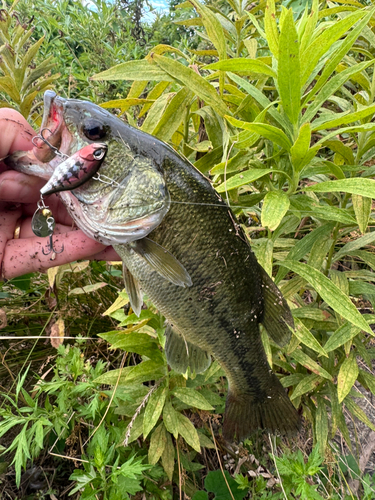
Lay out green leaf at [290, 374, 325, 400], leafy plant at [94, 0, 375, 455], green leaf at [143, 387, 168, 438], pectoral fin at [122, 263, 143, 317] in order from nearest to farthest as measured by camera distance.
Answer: leafy plant at [94, 0, 375, 455]
pectoral fin at [122, 263, 143, 317]
green leaf at [143, 387, 168, 438]
green leaf at [290, 374, 325, 400]

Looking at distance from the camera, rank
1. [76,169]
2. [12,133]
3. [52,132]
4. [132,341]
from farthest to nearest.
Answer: [132,341], [12,133], [52,132], [76,169]

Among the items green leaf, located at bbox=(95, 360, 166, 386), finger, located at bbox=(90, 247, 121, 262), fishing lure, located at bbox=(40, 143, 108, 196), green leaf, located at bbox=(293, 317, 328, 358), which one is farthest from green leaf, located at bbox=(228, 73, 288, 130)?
green leaf, located at bbox=(95, 360, 166, 386)

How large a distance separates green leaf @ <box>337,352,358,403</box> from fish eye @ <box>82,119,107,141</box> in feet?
4.38

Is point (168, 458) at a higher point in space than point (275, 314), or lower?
lower

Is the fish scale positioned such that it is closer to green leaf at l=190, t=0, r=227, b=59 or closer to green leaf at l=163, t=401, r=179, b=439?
green leaf at l=163, t=401, r=179, b=439

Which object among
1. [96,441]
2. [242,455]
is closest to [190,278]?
[96,441]

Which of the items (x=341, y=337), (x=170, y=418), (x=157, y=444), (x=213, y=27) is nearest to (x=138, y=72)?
(x=213, y=27)

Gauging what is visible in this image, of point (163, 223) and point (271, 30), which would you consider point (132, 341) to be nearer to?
point (163, 223)

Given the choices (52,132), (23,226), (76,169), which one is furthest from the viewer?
(23,226)

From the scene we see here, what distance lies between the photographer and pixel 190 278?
3.77ft

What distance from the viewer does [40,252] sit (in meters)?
1.50

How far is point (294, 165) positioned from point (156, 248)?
553 mm

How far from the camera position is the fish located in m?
1.11

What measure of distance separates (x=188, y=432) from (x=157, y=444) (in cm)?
16
